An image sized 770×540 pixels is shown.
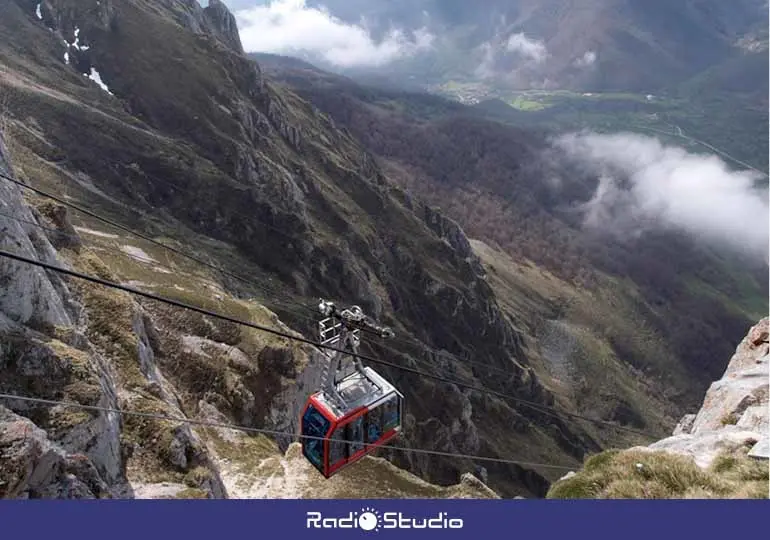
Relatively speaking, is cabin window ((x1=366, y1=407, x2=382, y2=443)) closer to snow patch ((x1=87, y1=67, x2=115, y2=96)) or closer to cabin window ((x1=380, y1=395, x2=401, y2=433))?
cabin window ((x1=380, y1=395, x2=401, y2=433))

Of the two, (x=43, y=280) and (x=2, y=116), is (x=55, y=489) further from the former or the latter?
(x=2, y=116)

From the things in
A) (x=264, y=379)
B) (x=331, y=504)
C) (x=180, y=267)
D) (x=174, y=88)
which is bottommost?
(x=331, y=504)

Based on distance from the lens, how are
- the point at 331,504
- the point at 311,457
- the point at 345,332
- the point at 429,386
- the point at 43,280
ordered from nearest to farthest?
the point at 331,504
the point at 345,332
the point at 311,457
the point at 43,280
the point at 429,386

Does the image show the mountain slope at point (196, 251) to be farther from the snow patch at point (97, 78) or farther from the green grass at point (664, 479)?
the green grass at point (664, 479)

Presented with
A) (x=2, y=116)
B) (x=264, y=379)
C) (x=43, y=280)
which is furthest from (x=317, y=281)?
(x=43, y=280)

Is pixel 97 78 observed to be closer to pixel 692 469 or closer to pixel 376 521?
pixel 376 521

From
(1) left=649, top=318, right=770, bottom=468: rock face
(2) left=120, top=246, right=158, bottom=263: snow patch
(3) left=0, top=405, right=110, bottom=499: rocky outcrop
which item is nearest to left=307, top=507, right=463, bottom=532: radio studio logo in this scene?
(3) left=0, top=405, right=110, bottom=499: rocky outcrop

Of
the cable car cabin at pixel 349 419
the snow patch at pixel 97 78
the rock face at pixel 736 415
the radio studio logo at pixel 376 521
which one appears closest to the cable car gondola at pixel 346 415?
the cable car cabin at pixel 349 419
